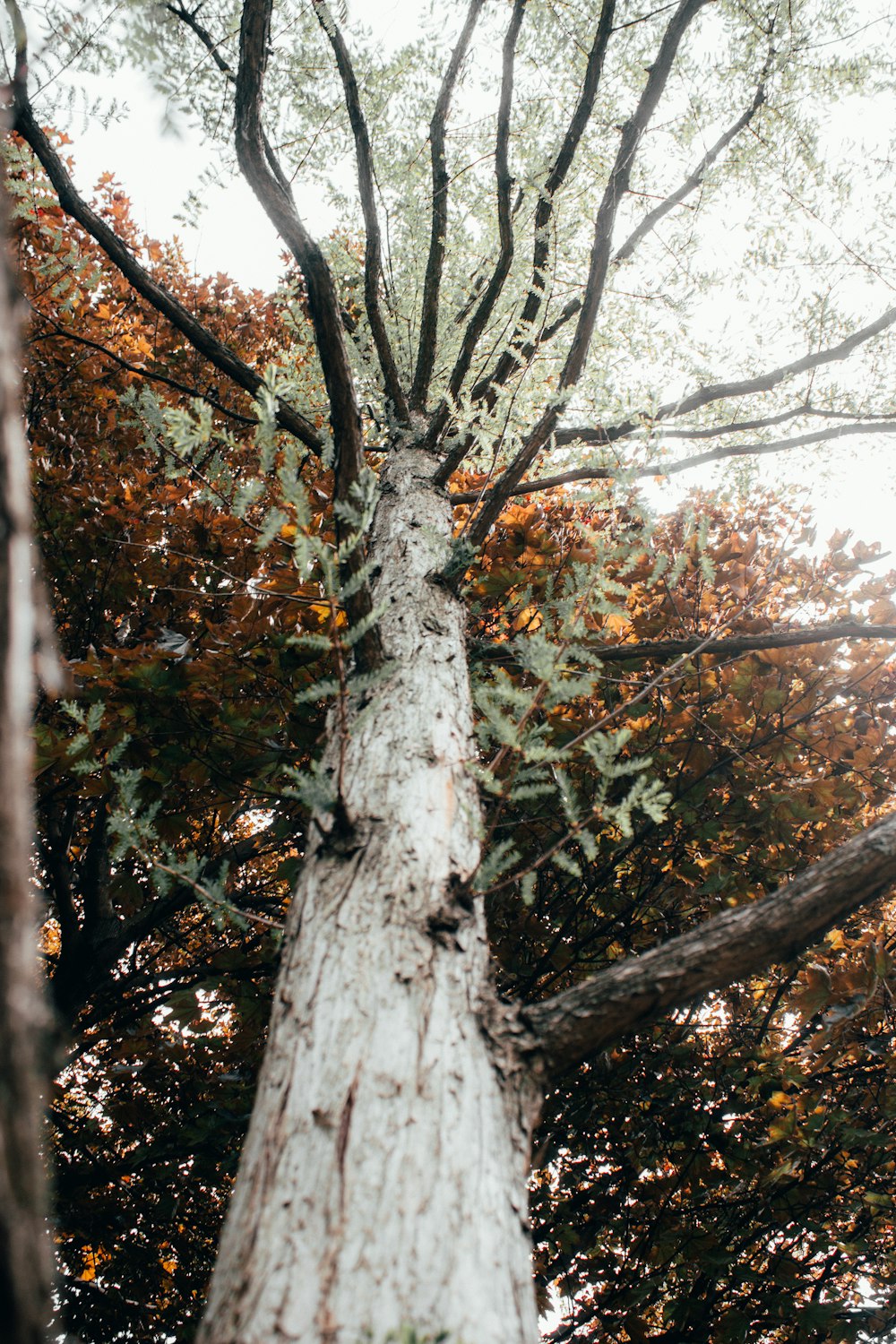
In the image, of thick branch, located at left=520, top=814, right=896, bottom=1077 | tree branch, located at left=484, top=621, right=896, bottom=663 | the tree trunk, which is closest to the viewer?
the tree trunk

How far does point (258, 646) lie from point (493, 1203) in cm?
235

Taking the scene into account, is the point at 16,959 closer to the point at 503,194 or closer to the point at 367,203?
the point at 503,194

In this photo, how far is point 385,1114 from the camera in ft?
3.21

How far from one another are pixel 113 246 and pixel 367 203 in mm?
1471

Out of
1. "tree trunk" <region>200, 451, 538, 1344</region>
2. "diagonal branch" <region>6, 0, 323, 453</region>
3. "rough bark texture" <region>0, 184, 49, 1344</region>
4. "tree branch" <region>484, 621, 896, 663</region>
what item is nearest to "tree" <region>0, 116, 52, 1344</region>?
"rough bark texture" <region>0, 184, 49, 1344</region>

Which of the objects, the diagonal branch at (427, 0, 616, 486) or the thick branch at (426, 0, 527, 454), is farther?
the thick branch at (426, 0, 527, 454)

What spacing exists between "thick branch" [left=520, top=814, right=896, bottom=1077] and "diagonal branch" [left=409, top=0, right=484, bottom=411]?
3.31 meters

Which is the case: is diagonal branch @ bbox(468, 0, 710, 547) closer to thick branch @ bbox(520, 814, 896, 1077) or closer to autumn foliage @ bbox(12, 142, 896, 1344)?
autumn foliage @ bbox(12, 142, 896, 1344)

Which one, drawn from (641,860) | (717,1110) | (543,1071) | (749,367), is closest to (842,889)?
(543,1071)

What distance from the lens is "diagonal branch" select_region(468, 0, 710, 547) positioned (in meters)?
2.29

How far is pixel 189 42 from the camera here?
3.72m

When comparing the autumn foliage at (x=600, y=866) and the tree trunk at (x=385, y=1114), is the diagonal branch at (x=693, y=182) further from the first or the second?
the tree trunk at (x=385, y=1114)

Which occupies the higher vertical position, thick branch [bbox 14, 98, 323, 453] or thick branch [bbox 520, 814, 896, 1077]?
A: thick branch [bbox 14, 98, 323, 453]

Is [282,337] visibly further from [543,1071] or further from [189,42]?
[543,1071]
